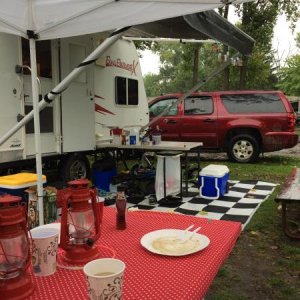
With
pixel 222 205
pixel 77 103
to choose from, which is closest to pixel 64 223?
pixel 222 205

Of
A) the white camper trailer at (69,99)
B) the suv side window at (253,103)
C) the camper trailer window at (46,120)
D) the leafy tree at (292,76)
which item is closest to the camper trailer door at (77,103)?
the white camper trailer at (69,99)

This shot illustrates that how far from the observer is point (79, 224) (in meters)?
1.50

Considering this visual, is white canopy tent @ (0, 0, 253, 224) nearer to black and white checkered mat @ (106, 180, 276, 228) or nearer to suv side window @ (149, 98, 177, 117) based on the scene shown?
black and white checkered mat @ (106, 180, 276, 228)

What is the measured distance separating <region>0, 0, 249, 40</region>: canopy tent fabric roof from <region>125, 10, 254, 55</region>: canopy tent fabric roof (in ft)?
2.79

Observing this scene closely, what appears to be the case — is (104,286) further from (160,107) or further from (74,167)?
(160,107)

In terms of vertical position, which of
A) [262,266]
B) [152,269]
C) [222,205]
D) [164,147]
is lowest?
[262,266]

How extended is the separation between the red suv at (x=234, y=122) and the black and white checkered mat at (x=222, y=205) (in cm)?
284

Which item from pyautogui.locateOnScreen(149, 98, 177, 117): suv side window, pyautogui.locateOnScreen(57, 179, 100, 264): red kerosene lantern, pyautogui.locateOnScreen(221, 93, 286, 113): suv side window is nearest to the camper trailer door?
pyautogui.locateOnScreen(149, 98, 177, 117): suv side window

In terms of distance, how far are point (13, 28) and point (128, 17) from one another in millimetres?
792

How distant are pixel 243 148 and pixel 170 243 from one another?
808 centimetres

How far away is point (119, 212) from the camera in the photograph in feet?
6.40

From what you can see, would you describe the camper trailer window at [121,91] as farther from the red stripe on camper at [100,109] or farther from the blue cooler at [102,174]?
the blue cooler at [102,174]

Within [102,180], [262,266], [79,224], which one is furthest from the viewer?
[102,180]

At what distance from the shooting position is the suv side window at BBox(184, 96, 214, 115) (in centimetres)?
980
